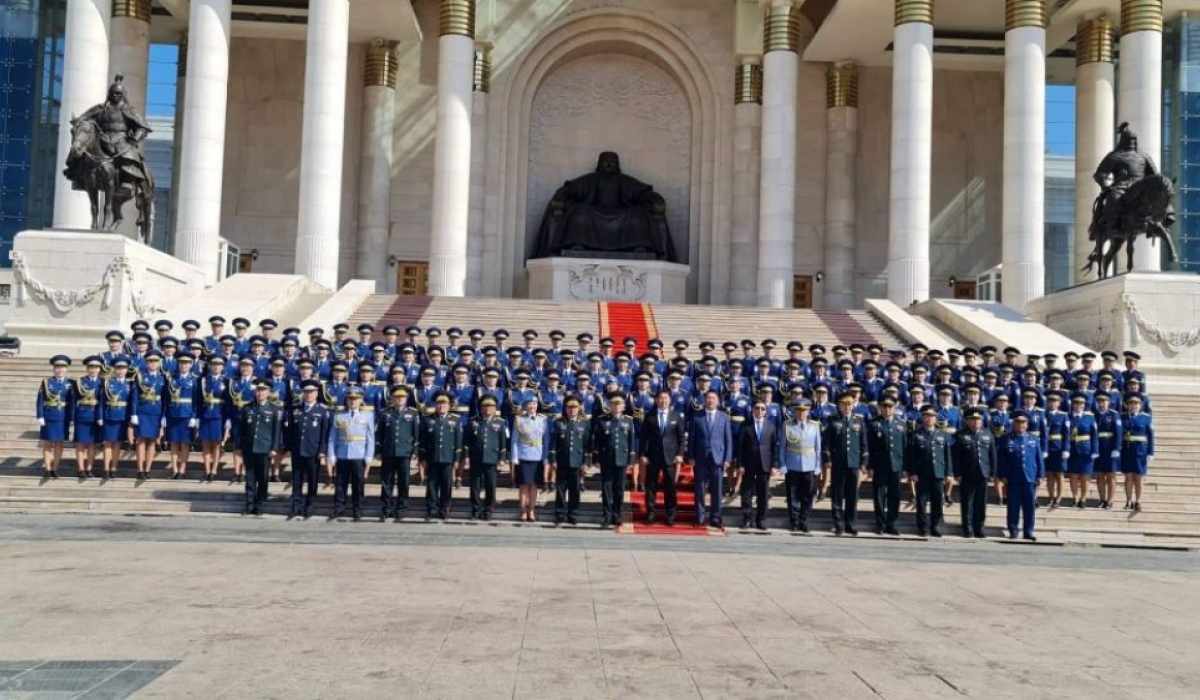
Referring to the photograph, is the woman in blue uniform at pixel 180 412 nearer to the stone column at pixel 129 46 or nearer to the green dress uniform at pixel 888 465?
the green dress uniform at pixel 888 465

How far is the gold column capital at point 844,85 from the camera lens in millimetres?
32406

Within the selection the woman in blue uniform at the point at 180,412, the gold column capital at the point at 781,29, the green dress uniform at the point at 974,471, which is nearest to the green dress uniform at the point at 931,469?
the green dress uniform at the point at 974,471

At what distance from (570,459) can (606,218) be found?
19.2m

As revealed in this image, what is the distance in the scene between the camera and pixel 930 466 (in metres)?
12.3

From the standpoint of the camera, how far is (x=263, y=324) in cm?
1644

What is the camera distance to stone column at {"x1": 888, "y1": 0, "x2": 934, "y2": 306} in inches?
1019

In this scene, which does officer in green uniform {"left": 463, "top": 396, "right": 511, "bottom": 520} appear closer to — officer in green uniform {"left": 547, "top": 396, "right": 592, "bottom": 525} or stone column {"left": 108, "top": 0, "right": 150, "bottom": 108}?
officer in green uniform {"left": 547, "top": 396, "right": 592, "bottom": 525}

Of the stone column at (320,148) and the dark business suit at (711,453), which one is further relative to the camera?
the stone column at (320,148)

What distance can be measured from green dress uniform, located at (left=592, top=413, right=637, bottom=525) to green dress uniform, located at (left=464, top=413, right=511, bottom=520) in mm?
1139

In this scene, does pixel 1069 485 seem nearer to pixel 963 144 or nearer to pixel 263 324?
pixel 263 324

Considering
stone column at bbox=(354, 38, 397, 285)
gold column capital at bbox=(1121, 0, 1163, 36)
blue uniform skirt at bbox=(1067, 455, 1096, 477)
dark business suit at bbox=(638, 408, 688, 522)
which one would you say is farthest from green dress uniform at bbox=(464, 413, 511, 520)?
gold column capital at bbox=(1121, 0, 1163, 36)

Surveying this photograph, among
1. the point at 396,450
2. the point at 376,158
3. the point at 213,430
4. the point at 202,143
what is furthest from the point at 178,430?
the point at 376,158

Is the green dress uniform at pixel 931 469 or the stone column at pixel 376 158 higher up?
the stone column at pixel 376 158

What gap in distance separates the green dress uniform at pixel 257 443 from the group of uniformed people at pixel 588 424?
0.07 ft
